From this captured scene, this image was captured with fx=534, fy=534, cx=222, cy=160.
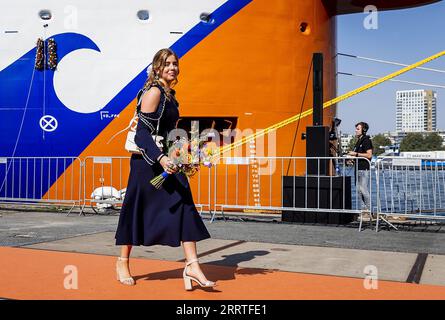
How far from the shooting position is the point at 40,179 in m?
11.2

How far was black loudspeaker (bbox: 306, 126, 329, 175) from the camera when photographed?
29.3 ft

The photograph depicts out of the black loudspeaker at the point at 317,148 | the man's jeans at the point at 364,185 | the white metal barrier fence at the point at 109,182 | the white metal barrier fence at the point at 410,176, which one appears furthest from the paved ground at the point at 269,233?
the white metal barrier fence at the point at 109,182

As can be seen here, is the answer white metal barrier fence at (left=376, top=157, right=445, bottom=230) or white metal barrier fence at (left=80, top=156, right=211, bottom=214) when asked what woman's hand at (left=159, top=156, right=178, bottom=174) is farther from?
white metal barrier fence at (left=80, top=156, right=211, bottom=214)

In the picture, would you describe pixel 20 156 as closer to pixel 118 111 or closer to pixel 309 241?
pixel 118 111

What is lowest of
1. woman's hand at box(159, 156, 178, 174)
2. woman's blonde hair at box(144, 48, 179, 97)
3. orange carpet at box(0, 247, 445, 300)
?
orange carpet at box(0, 247, 445, 300)

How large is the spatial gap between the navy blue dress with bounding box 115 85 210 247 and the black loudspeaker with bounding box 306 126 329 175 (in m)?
4.97

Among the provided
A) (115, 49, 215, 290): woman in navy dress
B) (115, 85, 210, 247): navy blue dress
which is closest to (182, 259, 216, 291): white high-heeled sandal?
(115, 49, 215, 290): woman in navy dress

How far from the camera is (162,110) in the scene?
164 inches

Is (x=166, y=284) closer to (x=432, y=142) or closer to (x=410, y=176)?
(x=410, y=176)

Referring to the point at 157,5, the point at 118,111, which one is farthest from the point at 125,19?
the point at 118,111

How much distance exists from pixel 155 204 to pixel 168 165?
17.1 inches

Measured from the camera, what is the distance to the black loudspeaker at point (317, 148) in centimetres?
892

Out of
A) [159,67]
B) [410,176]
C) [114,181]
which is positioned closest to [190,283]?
[159,67]
